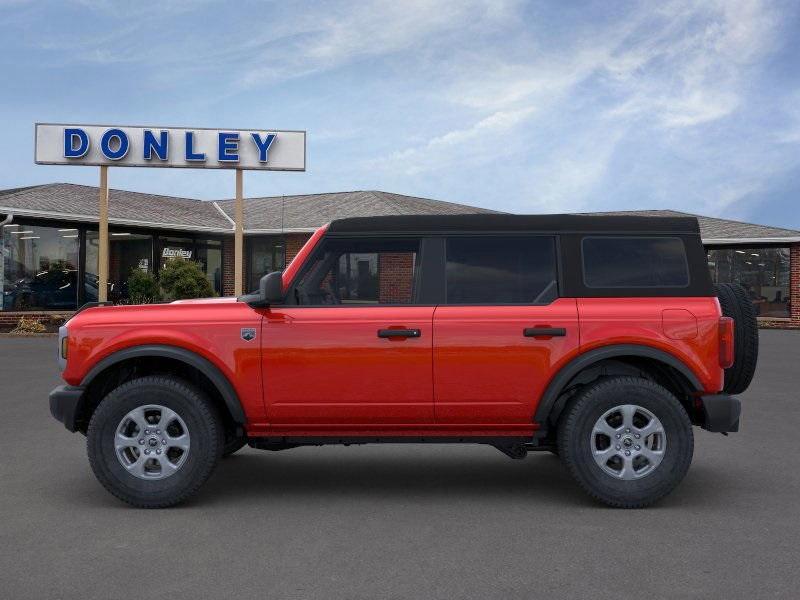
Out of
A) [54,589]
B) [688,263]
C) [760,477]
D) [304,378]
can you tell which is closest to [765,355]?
[760,477]

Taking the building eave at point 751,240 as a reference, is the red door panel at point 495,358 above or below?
below

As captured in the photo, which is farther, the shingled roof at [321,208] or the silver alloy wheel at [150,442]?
the shingled roof at [321,208]

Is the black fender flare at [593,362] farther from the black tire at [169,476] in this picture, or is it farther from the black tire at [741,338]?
the black tire at [169,476]

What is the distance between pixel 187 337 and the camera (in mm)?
5871

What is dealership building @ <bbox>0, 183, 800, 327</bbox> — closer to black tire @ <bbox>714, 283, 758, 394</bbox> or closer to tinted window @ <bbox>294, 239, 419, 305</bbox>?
tinted window @ <bbox>294, 239, 419, 305</bbox>

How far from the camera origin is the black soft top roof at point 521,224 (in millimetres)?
6020

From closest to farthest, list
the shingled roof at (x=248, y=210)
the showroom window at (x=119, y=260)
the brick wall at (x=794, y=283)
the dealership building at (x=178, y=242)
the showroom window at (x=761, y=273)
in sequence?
the dealership building at (x=178, y=242) < the shingled roof at (x=248, y=210) < the showroom window at (x=119, y=260) < the brick wall at (x=794, y=283) < the showroom window at (x=761, y=273)

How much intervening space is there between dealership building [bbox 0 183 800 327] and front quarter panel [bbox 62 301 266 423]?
825 inches

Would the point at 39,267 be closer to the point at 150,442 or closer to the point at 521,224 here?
the point at 150,442

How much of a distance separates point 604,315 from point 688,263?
70 cm

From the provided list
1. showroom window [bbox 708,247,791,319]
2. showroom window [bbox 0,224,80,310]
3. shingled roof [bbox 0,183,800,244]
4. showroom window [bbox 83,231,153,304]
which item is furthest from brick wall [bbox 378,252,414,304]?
showroom window [bbox 708,247,791,319]

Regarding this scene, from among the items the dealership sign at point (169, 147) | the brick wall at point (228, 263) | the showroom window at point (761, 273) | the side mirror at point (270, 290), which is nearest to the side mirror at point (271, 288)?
the side mirror at point (270, 290)

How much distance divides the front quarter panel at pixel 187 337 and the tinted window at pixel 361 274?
46 cm

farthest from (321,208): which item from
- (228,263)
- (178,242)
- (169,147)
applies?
(169,147)
